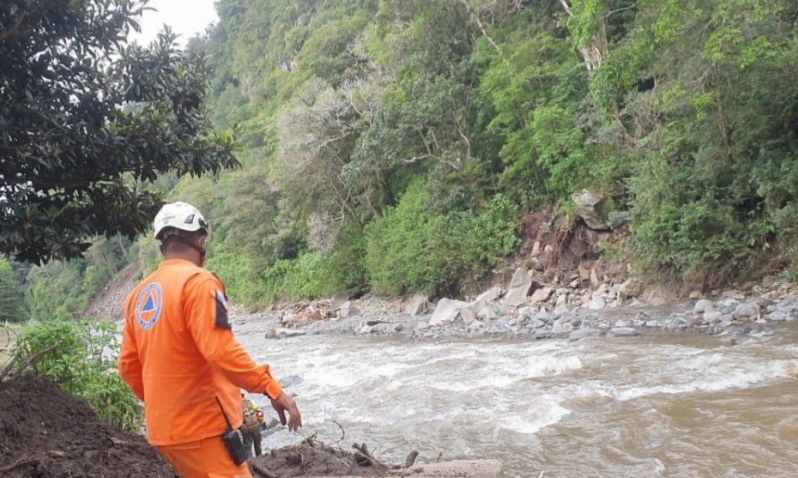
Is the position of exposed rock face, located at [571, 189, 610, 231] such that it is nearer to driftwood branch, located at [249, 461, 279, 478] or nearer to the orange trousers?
driftwood branch, located at [249, 461, 279, 478]

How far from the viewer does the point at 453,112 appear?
66.8ft

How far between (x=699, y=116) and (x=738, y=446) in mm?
7553

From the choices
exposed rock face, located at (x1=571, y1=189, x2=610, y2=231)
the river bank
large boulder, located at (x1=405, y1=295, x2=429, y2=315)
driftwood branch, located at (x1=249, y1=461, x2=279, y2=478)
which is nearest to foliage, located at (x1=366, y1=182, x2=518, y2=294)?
large boulder, located at (x1=405, y1=295, x2=429, y2=315)

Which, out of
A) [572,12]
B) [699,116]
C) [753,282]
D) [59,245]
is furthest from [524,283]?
[59,245]

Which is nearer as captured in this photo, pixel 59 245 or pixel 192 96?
pixel 59 245

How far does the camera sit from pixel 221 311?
7.46 feet

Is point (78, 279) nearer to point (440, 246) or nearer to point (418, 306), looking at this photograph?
point (418, 306)

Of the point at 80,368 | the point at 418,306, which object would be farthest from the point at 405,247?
the point at 80,368

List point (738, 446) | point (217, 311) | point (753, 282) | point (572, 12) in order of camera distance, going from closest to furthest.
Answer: point (217, 311)
point (738, 446)
point (753, 282)
point (572, 12)

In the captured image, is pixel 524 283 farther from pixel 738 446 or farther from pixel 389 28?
pixel 389 28

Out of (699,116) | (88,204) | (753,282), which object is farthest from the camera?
(753,282)

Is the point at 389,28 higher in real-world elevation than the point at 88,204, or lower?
higher

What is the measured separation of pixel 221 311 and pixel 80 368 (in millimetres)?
3196

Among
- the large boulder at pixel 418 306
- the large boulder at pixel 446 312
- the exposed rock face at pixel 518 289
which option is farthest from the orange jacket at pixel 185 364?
the large boulder at pixel 418 306
